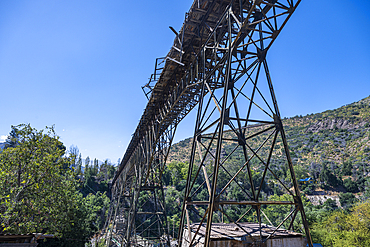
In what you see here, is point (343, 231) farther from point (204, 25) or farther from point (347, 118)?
point (347, 118)

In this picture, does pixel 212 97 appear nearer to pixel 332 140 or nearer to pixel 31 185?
pixel 31 185

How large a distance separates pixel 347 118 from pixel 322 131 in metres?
9.62

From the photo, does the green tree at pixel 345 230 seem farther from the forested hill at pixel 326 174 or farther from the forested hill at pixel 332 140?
the forested hill at pixel 332 140

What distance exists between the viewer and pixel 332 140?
79.3m

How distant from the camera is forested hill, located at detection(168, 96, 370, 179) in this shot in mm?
65875

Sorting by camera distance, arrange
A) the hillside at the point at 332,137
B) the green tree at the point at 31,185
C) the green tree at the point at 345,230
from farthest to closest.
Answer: the hillside at the point at 332,137
the green tree at the point at 345,230
the green tree at the point at 31,185

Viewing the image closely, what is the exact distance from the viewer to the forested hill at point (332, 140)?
6588cm

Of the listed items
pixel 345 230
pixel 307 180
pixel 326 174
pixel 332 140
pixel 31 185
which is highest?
pixel 332 140

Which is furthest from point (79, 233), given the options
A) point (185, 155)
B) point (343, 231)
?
point (185, 155)

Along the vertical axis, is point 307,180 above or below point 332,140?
below

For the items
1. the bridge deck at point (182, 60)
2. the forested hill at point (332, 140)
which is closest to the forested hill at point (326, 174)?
the forested hill at point (332, 140)

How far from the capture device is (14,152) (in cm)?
1062

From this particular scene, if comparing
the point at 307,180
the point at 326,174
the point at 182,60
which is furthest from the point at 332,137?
the point at 182,60

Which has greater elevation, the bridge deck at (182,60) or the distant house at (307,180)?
the bridge deck at (182,60)
